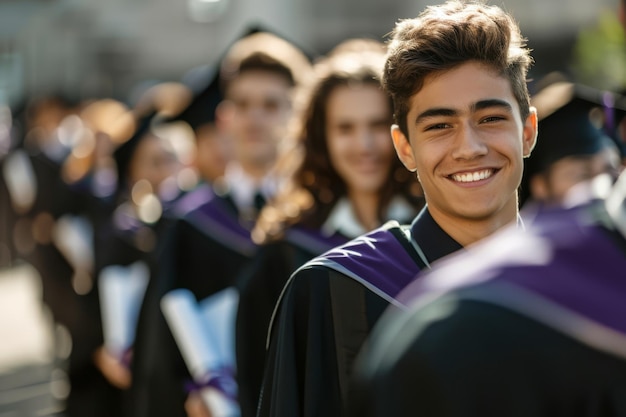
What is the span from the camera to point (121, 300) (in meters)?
6.74

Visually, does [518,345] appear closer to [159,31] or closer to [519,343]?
[519,343]

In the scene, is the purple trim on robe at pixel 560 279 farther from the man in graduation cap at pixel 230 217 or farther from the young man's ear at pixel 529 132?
the man in graduation cap at pixel 230 217

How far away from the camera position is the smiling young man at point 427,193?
2.61 meters

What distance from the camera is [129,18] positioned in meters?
48.5

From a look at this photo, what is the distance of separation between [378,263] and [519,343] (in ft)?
3.96

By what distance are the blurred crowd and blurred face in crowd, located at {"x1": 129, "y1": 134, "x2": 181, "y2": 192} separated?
0.4 inches

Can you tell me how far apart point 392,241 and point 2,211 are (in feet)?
40.1

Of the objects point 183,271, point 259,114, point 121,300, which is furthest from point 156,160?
point 259,114

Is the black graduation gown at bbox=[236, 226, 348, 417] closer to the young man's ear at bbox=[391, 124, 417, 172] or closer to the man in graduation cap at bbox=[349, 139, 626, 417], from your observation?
the young man's ear at bbox=[391, 124, 417, 172]

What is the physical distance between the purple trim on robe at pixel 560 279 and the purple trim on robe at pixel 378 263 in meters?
1.05

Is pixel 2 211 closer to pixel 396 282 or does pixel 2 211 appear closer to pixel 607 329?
pixel 396 282

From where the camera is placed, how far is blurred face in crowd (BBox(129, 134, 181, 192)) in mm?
7281

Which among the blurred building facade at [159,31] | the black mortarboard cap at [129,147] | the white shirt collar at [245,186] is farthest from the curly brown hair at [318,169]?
the blurred building facade at [159,31]

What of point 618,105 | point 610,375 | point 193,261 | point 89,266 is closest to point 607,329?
point 610,375
